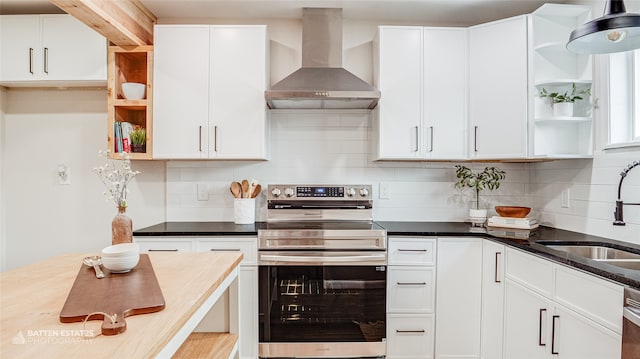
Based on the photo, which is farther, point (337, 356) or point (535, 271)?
point (337, 356)

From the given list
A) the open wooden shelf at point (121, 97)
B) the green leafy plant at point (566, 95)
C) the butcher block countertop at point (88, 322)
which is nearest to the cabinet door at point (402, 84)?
the green leafy plant at point (566, 95)

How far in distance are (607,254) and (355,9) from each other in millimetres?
2349

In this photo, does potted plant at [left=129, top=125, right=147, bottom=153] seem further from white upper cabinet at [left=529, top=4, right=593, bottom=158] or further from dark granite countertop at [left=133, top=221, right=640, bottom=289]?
white upper cabinet at [left=529, top=4, right=593, bottom=158]

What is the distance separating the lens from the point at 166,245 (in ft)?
7.86

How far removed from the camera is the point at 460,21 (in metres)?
2.89

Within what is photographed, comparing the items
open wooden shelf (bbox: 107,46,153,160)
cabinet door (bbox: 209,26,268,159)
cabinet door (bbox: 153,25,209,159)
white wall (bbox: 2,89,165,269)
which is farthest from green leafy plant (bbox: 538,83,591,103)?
white wall (bbox: 2,89,165,269)

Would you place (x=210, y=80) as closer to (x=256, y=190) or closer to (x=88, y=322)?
(x=256, y=190)

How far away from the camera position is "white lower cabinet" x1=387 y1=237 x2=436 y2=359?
7.86ft

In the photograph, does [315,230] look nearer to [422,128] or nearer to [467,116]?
[422,128]

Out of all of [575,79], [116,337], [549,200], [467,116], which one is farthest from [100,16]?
[549,200]

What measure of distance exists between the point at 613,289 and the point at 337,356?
5.27 ft

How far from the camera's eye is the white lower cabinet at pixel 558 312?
1.40m

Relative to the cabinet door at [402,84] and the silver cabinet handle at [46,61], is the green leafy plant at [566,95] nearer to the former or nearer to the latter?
the cabinet door at [402,84]

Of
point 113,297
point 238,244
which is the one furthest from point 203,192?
point 113,297
